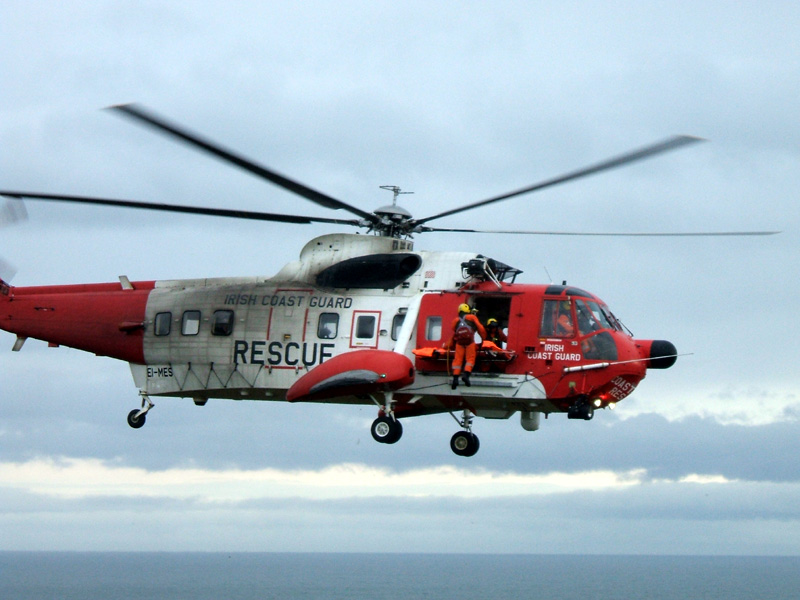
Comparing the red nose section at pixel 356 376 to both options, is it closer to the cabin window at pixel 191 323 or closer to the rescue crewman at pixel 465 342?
the rescue crewman at pixel 465 342

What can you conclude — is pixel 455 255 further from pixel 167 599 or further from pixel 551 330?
pixel 167 599

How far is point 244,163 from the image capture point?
1906cm

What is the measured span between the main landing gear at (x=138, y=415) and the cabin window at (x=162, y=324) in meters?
1.58

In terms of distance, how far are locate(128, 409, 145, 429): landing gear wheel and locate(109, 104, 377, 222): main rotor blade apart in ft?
21.7

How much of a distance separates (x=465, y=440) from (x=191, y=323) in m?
6.22

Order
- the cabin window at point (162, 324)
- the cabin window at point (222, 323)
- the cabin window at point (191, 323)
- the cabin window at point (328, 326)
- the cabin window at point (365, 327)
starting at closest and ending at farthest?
the cabin window at point (365, 327) < the cabin window at point (328, 326) < the cabin window at point (222, 323) < the cabin window at point (191, 323) < the cabin window at point (162, 324)

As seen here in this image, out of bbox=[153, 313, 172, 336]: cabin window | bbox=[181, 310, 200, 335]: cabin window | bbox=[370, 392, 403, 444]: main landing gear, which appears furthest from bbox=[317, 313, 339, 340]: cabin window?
bbox=[153, 313, 172, 336]: cabin window

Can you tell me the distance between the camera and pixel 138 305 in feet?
79.5

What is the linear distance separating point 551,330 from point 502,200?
2.61 metres

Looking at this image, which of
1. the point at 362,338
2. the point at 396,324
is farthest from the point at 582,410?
the point at 362,338

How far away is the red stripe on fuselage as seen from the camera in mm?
24172

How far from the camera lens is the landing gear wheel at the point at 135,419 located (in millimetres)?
24250

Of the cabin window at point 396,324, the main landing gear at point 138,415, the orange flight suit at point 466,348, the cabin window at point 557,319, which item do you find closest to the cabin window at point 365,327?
the cabin window at point 396,324


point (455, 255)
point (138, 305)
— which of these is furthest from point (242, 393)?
point (455, 255)
